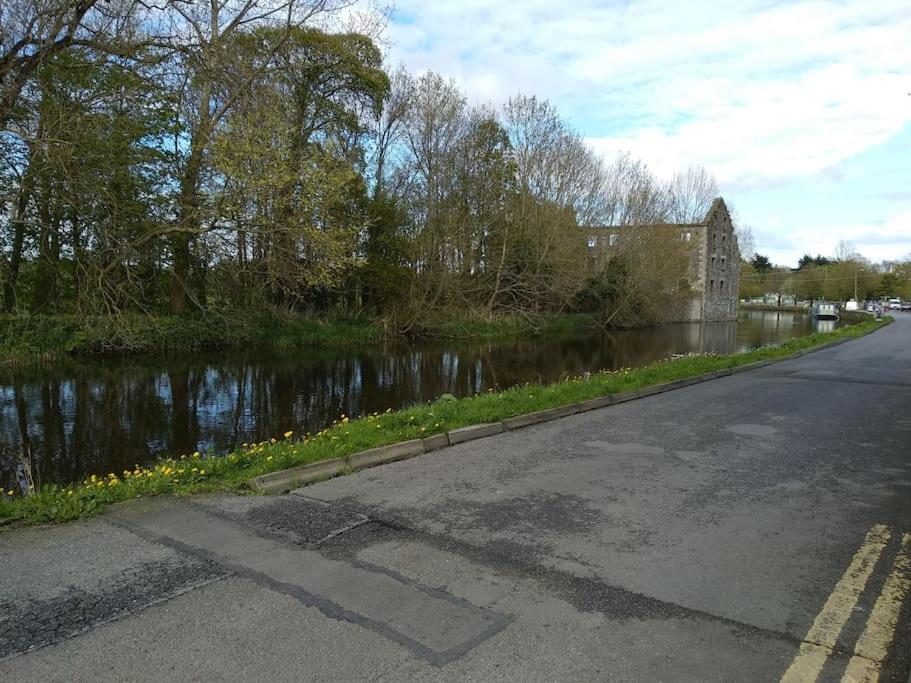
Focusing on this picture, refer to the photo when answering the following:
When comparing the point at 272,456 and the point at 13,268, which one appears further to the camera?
the point at 13,268

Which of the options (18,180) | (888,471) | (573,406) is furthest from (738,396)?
(18,180)

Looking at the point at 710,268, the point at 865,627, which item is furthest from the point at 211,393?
the point at 710,268

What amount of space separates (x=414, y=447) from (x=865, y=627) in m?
4.86

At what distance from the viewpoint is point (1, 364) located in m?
18.0

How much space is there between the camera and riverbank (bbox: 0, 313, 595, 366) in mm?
19219

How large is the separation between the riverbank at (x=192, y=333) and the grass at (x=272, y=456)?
12.4 meters

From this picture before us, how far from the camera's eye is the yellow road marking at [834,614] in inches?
119

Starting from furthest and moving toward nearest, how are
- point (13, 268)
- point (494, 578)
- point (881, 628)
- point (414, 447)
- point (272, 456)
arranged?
point (13, 268)
point (414, 447)
point (272, 456)
point (494, 578)
point (881, 628)

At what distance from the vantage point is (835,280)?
88.8m

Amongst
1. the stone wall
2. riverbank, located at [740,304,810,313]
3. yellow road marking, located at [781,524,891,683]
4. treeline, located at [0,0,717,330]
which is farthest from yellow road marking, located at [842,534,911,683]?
riverbank, located at [740,304,810,313]

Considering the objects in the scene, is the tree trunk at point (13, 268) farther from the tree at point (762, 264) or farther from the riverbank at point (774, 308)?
the tree at point (762, 264)

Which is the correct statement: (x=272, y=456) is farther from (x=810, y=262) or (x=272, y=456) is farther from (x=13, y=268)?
(x=810, y=262)

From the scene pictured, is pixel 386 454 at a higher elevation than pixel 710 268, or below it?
below

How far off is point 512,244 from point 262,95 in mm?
20582
